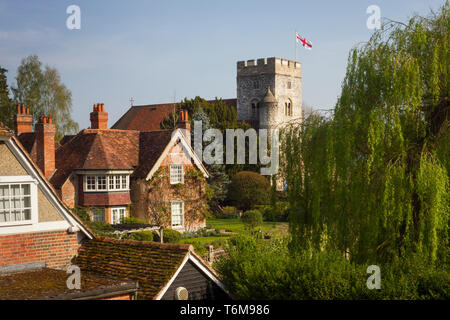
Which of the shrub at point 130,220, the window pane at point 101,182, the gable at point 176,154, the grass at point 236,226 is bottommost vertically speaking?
the grass at point 236,226

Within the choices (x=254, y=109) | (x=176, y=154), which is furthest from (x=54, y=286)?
(x=254, y=109)

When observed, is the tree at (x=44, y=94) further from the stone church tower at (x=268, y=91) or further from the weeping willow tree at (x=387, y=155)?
the weeping willow tree at (x=387, y=155)

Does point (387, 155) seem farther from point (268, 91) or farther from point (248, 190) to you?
point (268, 91)

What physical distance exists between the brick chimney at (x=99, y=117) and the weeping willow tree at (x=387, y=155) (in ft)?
73.2

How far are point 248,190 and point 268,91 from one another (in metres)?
19.4

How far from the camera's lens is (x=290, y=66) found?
6619cm

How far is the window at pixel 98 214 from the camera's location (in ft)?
105

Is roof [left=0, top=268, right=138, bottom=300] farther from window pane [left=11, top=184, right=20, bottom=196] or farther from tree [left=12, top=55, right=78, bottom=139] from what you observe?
tree [left=12, top=55, right=78, bottom=139]

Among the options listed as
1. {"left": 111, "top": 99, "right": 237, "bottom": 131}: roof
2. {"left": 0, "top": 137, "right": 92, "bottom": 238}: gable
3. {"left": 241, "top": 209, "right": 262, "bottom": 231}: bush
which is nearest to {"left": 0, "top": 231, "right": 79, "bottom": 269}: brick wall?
{"left": 0, "top": 137, "right": 92, "bottom": 238}: gable

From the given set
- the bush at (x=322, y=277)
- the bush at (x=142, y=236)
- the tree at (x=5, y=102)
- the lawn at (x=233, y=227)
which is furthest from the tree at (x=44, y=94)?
the bush at (x=322, y=277)

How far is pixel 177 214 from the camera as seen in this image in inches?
1425

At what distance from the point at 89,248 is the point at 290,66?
5476cm
